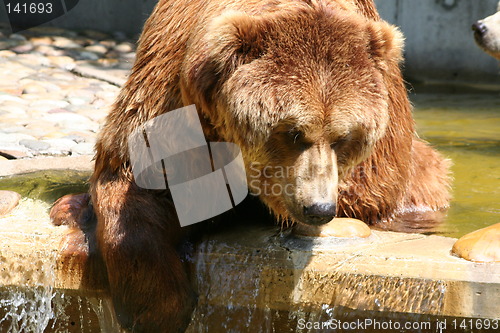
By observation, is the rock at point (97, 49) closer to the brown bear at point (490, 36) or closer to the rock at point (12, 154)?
the rock at point (12, 154)

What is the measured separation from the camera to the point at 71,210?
355 cm

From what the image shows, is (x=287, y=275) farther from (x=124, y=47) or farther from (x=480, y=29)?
(x=124, y=47)

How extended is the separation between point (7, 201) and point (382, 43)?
2.06 metres

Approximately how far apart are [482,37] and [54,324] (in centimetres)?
317

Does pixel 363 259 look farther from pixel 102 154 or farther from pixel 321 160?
pixel 102 154

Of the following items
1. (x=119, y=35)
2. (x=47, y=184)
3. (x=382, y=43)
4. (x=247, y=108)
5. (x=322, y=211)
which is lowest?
(x=119, y=35)

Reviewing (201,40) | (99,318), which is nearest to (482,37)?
(201,40)

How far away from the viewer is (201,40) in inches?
109

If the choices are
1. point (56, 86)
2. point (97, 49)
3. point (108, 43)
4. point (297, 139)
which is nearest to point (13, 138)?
point (56, 86)

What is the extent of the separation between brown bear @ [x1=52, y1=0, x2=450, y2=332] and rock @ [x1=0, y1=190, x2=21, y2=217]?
32cm

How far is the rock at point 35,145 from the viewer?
5.82m

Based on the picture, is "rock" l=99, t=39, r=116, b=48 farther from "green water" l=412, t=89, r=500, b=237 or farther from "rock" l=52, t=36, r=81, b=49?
"green water" l=412, t=89, r=500, b=237

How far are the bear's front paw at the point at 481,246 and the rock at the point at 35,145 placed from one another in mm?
3863

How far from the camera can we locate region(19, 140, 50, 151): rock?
5824 millimetres
